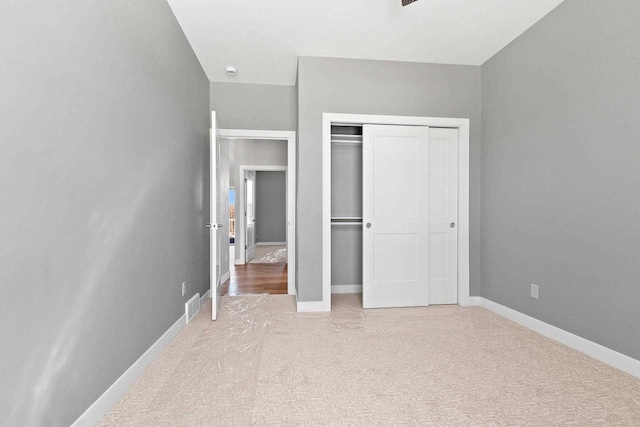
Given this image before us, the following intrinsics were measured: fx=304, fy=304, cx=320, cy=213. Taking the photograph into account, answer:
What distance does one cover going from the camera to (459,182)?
11.4 feet

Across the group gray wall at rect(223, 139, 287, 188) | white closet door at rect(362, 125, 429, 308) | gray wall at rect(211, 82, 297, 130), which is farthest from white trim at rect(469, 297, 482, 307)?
gray wall at rect(223, 139, 287, 188)

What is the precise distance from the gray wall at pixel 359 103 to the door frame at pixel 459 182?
0.06m

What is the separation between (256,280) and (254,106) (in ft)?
8.44

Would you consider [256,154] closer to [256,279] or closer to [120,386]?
[256,279]

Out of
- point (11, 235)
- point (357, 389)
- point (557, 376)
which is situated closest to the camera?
point (11, 235)

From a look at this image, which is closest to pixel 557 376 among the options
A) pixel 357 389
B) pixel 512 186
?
pixel 357 389

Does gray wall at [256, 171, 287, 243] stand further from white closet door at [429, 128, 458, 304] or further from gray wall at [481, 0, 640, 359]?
gray wall at [481, 0, 640, 359]

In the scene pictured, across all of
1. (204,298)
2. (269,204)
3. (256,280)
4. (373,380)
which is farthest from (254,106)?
(269,204)

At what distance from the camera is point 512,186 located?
3.03 m

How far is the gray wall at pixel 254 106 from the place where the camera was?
3.88 meters

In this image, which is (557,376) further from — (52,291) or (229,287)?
(229,287)

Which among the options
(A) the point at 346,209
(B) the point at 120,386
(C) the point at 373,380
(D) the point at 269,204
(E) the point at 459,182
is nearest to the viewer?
(B) the point at 120,386

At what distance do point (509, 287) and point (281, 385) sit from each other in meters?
2.48

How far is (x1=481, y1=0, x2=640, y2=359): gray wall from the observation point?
79.8 inches
